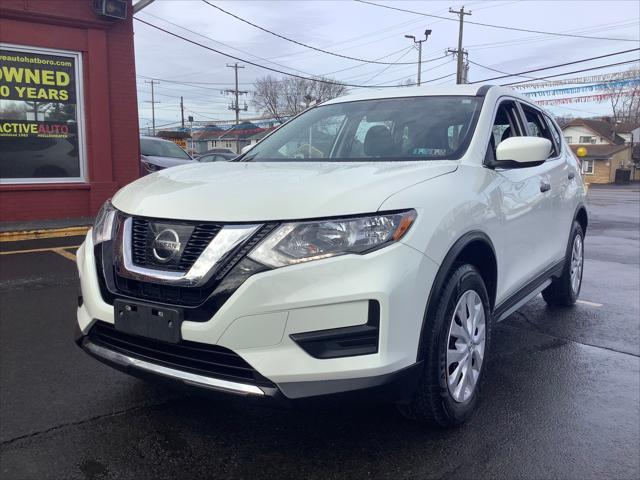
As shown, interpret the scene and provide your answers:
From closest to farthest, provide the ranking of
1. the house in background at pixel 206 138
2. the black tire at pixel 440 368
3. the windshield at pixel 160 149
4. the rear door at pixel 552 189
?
the black tire at pixel 440 368 → the rear door at pixel 552 189 → the windshield at pixel 160 149 → the house in background at pixel 206 138

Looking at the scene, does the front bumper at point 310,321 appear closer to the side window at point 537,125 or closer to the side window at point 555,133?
the side window at point 537,125

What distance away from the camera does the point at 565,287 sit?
520cm

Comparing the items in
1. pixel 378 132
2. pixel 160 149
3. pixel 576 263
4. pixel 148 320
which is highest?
pixel 378 132

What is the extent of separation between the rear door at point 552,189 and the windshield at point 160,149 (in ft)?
31.9

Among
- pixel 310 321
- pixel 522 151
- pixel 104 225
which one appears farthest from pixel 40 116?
pixel 310 321

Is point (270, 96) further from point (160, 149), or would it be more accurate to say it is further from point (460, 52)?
point (160, 149)

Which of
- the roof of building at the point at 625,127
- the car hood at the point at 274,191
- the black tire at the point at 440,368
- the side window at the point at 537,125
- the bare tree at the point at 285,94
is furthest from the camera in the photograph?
the roof of building at the point at 625,127

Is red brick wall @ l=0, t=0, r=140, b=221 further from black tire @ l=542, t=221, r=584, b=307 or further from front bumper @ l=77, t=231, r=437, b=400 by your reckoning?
front bumper @ l=77, t=231, r=437, b=400

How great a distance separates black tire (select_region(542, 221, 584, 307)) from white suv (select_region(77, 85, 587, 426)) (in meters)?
1.98

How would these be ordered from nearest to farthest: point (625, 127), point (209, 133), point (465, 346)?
point (465, 346) < point (625, 127) < point (209, 133)

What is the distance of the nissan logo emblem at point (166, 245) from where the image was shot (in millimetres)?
2441

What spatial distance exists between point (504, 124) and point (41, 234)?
26.0ft

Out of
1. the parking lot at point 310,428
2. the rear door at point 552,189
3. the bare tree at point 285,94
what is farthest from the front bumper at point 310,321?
the bare tree at point 285,94

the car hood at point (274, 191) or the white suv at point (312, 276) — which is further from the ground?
the car hood at point (274, 191)
